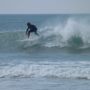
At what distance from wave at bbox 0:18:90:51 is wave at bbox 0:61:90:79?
5882 mm

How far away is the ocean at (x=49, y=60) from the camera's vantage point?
1141cm

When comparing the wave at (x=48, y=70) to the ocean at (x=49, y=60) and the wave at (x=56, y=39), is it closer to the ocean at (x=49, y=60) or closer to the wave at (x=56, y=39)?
the ocean at (x=49, y=60)

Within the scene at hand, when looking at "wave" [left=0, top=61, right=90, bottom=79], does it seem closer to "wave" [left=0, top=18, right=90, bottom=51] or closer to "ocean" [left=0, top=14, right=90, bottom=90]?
"ocean" [left=0, top=14, right=90, bottom=90]

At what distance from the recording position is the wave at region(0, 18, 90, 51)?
2092cm

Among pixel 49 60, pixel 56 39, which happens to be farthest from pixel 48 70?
pixel 56 39

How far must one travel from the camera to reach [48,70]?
1323cm

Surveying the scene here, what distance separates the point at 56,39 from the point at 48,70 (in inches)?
350

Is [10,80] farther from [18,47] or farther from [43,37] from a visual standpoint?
[43,37]

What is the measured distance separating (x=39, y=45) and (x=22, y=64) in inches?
261

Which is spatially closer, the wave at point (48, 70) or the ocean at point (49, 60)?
the ocean at point (49, 60)

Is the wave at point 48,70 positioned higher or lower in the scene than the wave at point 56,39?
lower

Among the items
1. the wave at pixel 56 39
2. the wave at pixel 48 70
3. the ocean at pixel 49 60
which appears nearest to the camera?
the ocean at pixel 49 60

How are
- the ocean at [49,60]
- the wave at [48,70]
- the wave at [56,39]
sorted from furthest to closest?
1. the wave at [56,39]
2. the wave at [48,70]
3. the ocean at [49,60]

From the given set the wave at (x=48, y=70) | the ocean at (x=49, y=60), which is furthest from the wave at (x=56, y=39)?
the wave at (x=48, y=70)
